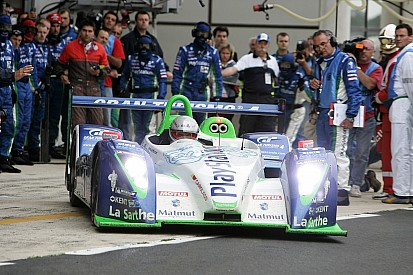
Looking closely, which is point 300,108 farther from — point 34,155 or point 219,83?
point 34,155

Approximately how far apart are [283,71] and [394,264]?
391 inches

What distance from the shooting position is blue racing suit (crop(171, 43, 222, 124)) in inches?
640

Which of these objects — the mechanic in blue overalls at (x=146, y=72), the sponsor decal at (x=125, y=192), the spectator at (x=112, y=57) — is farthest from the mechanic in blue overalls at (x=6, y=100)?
the sponsor decal at (x=125, y=192)

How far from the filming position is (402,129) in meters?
13.1

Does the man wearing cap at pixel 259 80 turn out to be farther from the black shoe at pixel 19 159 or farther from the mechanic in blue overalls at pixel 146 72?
the black shoe at pixel 19 159

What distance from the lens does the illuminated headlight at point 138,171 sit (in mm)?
9039

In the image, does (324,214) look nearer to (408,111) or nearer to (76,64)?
(408,111)

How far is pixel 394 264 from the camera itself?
795 centimetres

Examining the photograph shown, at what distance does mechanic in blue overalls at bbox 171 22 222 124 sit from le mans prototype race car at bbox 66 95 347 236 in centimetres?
629

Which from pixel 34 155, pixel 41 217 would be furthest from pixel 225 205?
pixel 34 155

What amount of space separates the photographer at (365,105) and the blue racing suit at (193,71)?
8.42 ft

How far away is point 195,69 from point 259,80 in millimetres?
1333

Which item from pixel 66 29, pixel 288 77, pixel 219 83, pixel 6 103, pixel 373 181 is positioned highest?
pixel 66 29

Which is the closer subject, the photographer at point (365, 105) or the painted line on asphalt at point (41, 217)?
the painted line on asphalt at point (41, 217)
